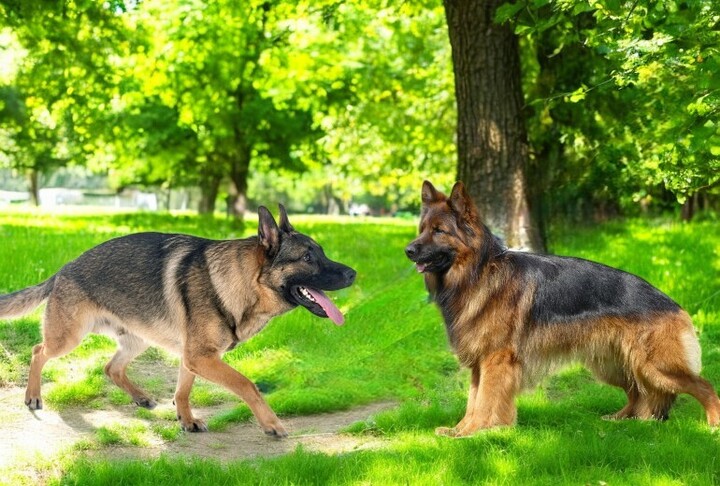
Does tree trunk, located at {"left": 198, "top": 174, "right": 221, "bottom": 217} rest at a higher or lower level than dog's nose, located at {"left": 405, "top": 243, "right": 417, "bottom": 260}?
higher

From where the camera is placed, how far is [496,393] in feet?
22.9

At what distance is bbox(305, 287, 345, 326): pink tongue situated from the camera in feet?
23.2

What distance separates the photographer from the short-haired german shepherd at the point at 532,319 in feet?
23.0

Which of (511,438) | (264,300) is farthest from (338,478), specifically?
(264,300)

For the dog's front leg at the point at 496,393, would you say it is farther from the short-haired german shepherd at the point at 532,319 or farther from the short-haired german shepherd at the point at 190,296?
the short-haired german shepherd at the point at 190,296

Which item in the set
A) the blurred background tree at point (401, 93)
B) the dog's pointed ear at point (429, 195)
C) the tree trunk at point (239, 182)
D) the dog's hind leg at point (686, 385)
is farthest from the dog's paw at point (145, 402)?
the tree trunk at point (239, 182)

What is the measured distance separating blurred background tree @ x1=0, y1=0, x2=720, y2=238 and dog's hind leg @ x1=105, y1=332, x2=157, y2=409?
4838mm

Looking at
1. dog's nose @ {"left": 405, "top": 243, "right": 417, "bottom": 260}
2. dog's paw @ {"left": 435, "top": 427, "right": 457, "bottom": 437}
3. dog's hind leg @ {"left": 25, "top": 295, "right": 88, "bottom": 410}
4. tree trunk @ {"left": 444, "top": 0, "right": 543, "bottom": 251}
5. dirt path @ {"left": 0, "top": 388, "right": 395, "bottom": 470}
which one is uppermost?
tree trunk @ {"left": 444, "top": 0, "right": 543, "bottom": 251}

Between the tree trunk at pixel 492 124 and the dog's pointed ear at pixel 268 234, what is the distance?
6117 mm

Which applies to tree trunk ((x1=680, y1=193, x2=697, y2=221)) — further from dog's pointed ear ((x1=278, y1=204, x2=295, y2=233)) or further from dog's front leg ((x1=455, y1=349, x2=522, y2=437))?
dog's pointed ear ((x1=278, y1=204, x2=295, y2=233))

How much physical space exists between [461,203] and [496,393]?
5.12ft

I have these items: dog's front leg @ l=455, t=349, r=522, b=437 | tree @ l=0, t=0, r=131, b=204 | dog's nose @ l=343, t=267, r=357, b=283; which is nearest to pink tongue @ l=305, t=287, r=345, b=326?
dog's nose @ l=343, t=267, r=357, b=283

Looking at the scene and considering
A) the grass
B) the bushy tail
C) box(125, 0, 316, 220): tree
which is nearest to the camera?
the grass

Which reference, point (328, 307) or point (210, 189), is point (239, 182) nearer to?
point (210, 189)
